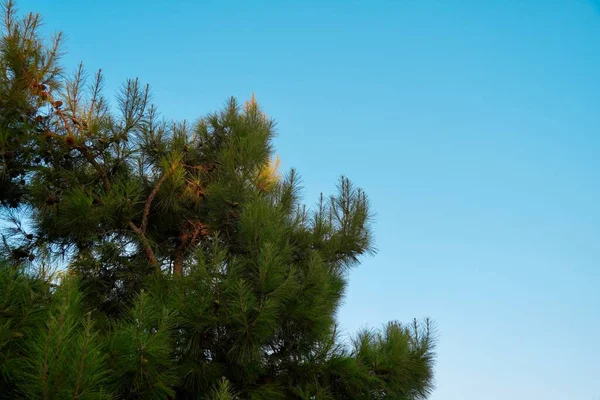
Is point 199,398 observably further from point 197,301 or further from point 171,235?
point 171,235

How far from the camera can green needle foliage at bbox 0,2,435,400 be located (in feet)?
11.8

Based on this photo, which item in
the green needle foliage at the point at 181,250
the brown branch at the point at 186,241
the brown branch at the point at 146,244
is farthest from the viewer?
the brown branch at the point at 186,241

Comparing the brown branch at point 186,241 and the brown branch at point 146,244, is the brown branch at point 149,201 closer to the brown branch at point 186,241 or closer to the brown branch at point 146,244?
the brown branch at point 146,244

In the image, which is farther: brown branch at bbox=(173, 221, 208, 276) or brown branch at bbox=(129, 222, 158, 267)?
brown branch at bbox=(173, 221, 208, 276)

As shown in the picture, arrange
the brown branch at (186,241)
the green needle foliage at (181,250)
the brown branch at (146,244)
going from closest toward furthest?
the green needle foliage at (181,250) < the brown branch at (146,244) < the brown branch at (186,241)

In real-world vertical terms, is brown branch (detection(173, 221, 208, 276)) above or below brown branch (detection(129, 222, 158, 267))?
above

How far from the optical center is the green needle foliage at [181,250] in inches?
142

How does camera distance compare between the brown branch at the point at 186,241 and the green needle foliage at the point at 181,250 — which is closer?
the green needle foliage at the point at 181,250

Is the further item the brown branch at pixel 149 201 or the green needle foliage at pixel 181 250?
the brown branch at pixel 149 201

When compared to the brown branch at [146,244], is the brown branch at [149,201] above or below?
above

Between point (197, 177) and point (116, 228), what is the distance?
678 millimetres

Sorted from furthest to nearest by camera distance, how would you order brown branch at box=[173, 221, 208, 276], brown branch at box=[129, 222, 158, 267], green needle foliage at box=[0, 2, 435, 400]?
brown branch at box=[173, 221, 208, 276] < brown branch at box=[129, 222, 158, 267] < green needle foliage at box=[0, 2, 435, 400]

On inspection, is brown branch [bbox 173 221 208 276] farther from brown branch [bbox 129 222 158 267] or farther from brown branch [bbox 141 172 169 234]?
brown branch [bbox 141 172 169 234]

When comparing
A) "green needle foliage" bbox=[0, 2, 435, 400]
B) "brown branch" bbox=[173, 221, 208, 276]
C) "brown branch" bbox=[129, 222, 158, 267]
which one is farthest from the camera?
"brown branch" bbox=[173, 221, 208, 276]
